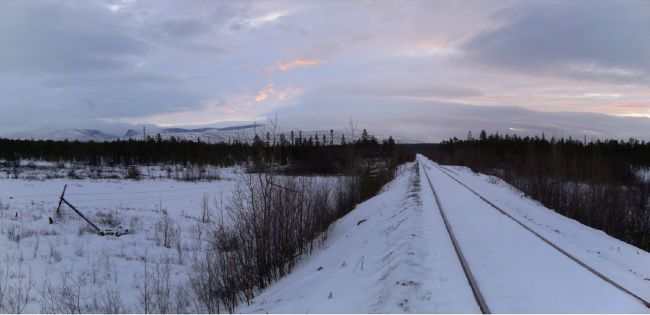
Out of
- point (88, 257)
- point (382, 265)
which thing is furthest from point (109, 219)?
point (382, 265)

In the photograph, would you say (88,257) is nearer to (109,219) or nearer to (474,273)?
(109,219)

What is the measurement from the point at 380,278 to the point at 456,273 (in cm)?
135

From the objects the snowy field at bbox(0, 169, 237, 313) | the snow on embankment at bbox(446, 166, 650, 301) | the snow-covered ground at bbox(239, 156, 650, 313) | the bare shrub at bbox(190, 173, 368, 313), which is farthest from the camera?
the snowy field at bbox(0, 169, 237, 313)

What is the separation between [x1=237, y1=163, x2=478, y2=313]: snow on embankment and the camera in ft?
19.7

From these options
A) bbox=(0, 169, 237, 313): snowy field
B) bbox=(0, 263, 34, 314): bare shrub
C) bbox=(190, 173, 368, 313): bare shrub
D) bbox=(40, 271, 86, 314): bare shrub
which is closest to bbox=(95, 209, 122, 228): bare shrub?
bbox=(0, 169, 237, 313): snowy field

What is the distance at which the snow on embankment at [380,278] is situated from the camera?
6.01 metres

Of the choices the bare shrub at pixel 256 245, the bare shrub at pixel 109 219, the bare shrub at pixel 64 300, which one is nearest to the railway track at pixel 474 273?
the bare shrub at pixel 256 245

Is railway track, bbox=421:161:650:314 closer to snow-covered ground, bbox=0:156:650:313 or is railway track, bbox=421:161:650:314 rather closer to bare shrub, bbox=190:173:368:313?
snow-covered ground, bbox=0:156:650:313

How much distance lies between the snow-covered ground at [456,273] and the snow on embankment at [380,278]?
2 centimetres

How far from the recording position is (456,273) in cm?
709

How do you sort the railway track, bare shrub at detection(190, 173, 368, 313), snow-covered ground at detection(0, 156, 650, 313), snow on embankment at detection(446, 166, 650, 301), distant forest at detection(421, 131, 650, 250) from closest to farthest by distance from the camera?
the railway track, snow-covered ground at detection(0, 156, 650, 313), snow on embankment at detection(446, 166, 650, 301), bare shrub at detection(190, 173, 368, 313), distant forest at detection(421, 131, 650, 250)

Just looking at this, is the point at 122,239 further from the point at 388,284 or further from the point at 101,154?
the point at 101,154

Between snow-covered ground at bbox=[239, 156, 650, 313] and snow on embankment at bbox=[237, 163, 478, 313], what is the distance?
0.02 m

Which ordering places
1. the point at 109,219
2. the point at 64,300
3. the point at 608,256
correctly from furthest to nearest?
the point at 109,219
the point at 608,256
the point at 64,300
